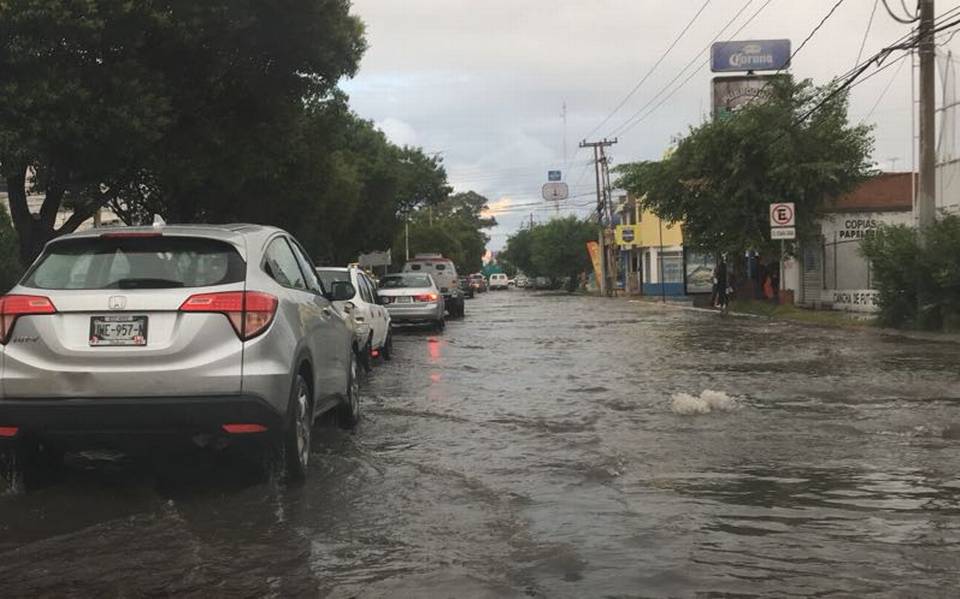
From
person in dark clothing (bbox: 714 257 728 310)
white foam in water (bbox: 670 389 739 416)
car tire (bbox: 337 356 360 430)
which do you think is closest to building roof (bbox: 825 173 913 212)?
person in dark clothing (bbox: 714 257 728 310)

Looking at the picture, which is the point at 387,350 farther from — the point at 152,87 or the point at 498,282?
the point at 498,282

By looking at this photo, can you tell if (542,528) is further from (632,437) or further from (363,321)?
(363,321)

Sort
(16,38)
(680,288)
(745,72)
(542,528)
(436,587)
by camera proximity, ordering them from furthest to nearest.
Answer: (680,288)
(745,72)
(16,38)
(542,528)
(436,587)

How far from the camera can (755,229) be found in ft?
94.4

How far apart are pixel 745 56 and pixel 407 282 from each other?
3465cm

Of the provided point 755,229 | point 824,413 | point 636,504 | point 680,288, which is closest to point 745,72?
point 680,288

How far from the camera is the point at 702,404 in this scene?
936 centimetres

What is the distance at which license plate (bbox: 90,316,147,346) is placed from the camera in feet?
17.7

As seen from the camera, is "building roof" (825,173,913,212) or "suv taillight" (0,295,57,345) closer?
"suv taillight" (0,295,57,345)

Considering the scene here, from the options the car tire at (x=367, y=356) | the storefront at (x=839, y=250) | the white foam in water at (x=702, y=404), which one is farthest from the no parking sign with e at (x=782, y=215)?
the white foam in water at (x=702, y=404)

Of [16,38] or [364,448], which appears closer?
[364,448]

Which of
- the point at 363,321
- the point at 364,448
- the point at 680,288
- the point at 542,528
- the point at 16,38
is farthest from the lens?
the point at 680,288

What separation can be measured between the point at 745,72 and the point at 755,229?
22.0m

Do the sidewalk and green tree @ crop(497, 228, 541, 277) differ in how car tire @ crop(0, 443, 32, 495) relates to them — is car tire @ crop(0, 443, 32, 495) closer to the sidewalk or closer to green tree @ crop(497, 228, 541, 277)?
the sidewalk
